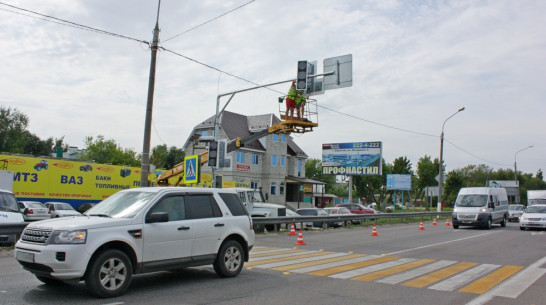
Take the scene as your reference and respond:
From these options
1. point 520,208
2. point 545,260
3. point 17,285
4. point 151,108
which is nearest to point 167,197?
point 17,285

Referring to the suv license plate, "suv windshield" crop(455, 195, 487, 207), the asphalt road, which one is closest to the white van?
"suv windshield" crop(455, 195, 487, 207)

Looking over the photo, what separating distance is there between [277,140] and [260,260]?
1704 inches

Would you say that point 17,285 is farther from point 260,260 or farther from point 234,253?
point 260,260

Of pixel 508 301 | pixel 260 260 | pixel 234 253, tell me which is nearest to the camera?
pixel 508 301

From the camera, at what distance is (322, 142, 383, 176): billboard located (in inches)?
1772

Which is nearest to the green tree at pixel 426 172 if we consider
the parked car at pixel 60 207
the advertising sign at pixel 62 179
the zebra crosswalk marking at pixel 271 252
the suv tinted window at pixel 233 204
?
the advertising sign at pixel 62 179

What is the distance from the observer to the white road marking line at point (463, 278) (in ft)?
26.5

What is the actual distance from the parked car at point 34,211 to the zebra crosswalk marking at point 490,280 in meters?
21.2

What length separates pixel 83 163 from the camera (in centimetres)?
2805

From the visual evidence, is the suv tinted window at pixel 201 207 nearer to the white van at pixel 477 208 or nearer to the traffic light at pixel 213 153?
the traffic light at pixel 213 153

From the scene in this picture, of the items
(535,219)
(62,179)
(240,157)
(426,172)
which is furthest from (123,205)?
(426,172)

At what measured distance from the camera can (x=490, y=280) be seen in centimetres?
888

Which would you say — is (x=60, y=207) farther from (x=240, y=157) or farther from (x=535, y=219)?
(x=535, y=219)

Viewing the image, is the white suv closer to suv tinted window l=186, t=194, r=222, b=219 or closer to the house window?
suv tinted window l=186, t=194, r=222, b=219
